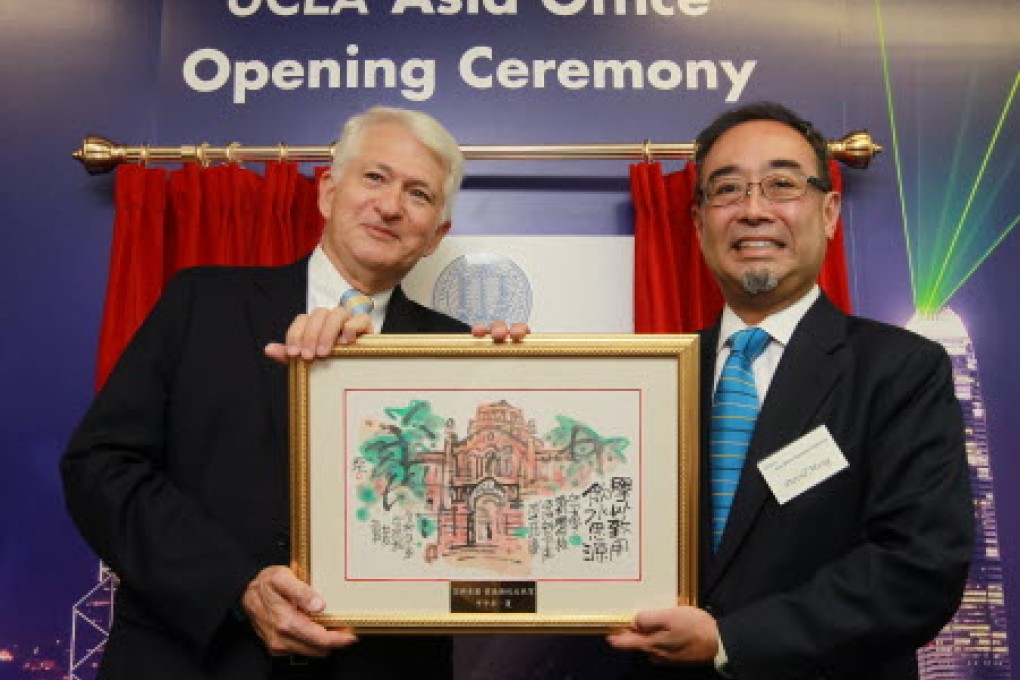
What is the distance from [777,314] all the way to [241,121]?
1636 mm

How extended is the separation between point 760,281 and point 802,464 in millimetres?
381

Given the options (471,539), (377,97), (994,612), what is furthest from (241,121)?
(994,612)

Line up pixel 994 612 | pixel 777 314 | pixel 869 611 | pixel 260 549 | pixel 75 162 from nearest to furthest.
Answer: pixel 869 611 → pixel 260 549 → pixel 777 314 → pixel 994 612 → pixel 75 162

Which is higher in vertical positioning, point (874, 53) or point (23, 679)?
point (874, 53)

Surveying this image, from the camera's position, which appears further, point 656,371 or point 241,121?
point 241,121

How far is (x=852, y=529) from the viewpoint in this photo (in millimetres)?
1595

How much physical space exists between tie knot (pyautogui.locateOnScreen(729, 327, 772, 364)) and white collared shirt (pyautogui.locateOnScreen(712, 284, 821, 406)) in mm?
18

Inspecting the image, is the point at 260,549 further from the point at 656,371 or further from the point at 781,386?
the point at 781,386

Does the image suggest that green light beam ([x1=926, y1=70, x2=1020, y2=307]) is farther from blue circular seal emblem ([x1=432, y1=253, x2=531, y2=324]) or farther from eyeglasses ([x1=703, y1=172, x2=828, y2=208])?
blue circular seal emblem ([x1=432, y1=253, x2=531, y2=324])

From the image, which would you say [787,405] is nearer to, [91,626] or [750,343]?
[750,343]

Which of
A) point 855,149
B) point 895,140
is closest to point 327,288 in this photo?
point 855,149

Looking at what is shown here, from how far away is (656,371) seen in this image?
1.55 metres

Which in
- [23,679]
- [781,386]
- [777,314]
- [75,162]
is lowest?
[23,679]

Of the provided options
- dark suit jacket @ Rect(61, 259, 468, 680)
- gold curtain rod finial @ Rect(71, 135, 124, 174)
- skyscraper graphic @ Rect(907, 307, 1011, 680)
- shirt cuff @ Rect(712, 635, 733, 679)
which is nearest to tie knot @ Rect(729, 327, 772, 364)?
shirt cuff @ Rect(712, 635, 733, 679)
